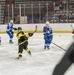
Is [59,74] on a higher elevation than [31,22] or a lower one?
higher

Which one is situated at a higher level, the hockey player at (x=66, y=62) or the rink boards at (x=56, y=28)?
the hockey player at (x=66, y=62)

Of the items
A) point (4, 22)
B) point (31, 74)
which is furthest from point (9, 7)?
point (31, 74)

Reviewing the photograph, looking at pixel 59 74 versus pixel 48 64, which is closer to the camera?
pixel 59 74

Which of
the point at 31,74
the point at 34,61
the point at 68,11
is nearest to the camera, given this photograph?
the point at 31,74

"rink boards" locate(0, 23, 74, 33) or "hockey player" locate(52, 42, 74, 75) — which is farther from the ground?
"hockey player" locate(52, 42, 74, 75)

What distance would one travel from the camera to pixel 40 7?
57.9 feet

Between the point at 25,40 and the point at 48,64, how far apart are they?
105 centimetres

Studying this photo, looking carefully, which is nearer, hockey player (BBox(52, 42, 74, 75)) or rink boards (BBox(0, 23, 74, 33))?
hockey player (BBox(52, 42, 74, 75))

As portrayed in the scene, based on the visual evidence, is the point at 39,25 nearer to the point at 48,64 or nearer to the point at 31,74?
the point at 48,64

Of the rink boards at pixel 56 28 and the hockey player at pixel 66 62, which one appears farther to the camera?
the rink boards at pixel 56 28

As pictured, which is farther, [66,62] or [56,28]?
[56,28]

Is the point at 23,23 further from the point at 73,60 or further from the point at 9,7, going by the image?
the point at 73,60

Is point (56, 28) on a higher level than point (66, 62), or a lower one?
lower

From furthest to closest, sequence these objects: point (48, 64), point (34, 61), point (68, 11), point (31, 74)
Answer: point (68, 11) < point (34, 61) < point (48, 64) < point (31, 74)
